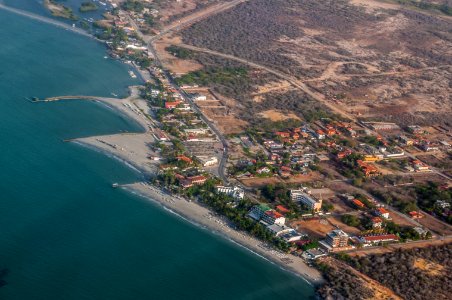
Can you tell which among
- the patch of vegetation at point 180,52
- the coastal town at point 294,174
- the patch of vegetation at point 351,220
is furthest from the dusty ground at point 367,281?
the patch of vegetation at point 180,52

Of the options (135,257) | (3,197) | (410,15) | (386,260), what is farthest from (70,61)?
(410,15)

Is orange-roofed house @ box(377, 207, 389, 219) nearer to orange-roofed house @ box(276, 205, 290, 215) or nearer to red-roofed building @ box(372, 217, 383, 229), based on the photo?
red-roofed building @ box(372, 217, 383, 229)

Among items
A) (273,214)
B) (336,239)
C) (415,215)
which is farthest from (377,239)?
(273,214)

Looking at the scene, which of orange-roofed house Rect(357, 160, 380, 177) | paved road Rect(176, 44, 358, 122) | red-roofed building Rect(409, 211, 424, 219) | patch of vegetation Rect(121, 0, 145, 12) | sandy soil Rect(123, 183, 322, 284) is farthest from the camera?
patch of vegetation Rect(121, 0, 145, 12)

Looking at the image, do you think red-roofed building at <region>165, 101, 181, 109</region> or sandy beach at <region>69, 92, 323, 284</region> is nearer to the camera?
sandy beach at <region>69, 92, 323, 284</region>

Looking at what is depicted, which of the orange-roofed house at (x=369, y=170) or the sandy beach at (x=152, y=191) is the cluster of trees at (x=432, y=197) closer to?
the orange-roofed house at (x=369, y=170)

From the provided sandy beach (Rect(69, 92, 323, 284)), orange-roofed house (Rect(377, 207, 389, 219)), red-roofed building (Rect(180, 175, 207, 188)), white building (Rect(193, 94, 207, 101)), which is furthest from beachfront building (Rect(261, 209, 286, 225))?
white building (Rect(193, 94, 207, 101))
